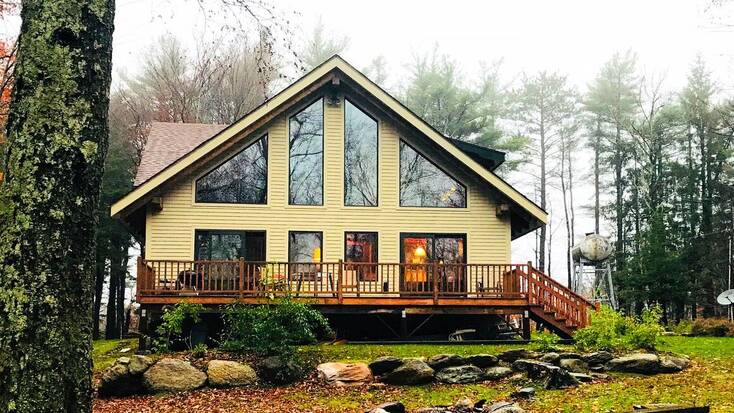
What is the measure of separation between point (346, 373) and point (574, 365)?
3795 mm

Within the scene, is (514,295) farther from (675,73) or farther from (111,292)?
(675,73)

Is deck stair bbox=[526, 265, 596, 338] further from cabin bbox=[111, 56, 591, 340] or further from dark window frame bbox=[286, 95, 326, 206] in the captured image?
dark window frame bbox=[286, 95, 326, 206]

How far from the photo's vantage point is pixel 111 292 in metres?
30.5

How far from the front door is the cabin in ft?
0.13

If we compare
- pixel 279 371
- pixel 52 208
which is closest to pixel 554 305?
pixel 279 371

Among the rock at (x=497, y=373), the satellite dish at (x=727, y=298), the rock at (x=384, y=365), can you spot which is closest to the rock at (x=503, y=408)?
the rock at (x=497, y=373)

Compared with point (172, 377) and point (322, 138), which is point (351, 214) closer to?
point (322, 138)

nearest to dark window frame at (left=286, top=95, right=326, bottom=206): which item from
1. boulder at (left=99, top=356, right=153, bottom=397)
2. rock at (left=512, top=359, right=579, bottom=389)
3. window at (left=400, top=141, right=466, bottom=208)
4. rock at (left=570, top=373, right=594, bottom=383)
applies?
window at (left=400, top=141, right=466, bottom=208)

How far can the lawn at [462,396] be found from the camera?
8789 mm

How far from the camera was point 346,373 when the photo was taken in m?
11.0

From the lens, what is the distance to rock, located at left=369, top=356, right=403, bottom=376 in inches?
438

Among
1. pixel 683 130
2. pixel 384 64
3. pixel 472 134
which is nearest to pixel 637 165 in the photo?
→ pixel 683 130

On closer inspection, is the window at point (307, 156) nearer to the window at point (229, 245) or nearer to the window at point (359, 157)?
the window at point (359, 157)

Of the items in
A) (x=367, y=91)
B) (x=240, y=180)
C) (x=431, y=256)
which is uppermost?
(x=367, y=91)
